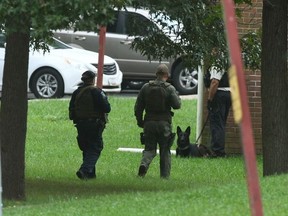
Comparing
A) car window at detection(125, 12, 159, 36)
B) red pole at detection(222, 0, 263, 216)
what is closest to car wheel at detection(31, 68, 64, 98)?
car window at detection(125, 12, 159, 36)

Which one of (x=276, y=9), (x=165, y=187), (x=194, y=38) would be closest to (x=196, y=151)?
(x=165, y=187)

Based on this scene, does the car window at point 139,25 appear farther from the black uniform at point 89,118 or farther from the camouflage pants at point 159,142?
the camouflage pants at point 159,142

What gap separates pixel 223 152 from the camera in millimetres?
16672

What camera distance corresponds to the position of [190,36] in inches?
481

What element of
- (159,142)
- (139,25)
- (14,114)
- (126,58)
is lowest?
(159,142)

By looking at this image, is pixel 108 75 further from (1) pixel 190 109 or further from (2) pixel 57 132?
(2) pixel 57 132

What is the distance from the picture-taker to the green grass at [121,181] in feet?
29.3

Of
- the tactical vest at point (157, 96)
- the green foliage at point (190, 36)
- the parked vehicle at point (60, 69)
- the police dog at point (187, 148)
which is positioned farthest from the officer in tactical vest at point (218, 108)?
the parked vehicle at point (60, 69)

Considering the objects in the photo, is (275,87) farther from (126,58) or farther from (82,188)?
(126,58)

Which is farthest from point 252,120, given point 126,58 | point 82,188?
point 126,58

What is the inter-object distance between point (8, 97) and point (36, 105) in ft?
30.6

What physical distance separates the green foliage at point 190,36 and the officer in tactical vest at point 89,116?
43.7 inches

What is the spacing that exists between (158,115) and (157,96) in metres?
0.30

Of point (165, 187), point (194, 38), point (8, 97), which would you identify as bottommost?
point (165, 187)
